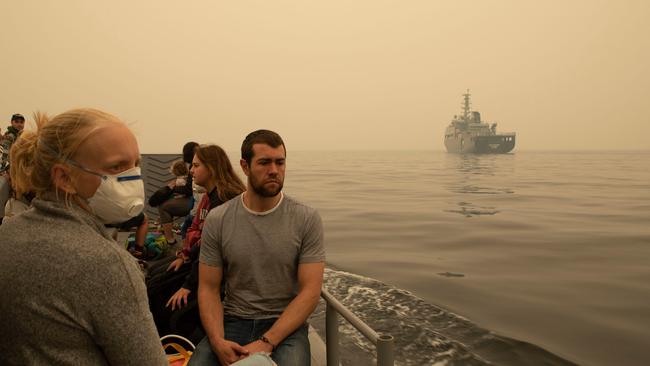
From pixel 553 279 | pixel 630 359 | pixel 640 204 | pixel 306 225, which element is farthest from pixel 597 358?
pixel 640 204

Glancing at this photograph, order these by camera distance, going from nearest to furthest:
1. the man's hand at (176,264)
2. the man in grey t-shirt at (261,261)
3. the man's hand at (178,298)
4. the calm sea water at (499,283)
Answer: the man in grey t-shirt at (261,261) < the man's hand at (178,298) < the man's hand at (176,264) < the calm sea water at (499,283)

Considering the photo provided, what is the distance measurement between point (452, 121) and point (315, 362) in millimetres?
120813

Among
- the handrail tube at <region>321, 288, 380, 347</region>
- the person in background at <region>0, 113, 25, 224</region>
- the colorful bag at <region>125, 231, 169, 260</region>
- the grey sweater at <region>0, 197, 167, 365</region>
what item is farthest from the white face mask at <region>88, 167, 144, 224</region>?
the colorful bag at <region>125, 231, 169, 260</region>

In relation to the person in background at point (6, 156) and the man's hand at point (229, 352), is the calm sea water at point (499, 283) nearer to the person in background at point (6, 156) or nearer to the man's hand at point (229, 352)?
the man's hand at point (229, 352)

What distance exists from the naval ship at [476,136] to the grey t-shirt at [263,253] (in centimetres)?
10704

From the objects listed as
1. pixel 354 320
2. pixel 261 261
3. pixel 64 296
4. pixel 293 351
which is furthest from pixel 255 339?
pixel 64 296

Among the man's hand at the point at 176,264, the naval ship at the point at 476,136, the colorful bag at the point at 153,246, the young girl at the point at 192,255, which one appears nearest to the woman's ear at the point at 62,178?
the young girl at the point at 192,255

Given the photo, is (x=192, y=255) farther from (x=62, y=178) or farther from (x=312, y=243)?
(x=62, y=178)

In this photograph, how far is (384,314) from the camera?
6.85 metres

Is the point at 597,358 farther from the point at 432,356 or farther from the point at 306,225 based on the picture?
the point at 306,225

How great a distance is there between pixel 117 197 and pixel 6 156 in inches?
300

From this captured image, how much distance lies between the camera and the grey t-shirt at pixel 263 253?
2.81 metres

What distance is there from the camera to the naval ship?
102 meters

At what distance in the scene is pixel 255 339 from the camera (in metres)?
2.71
